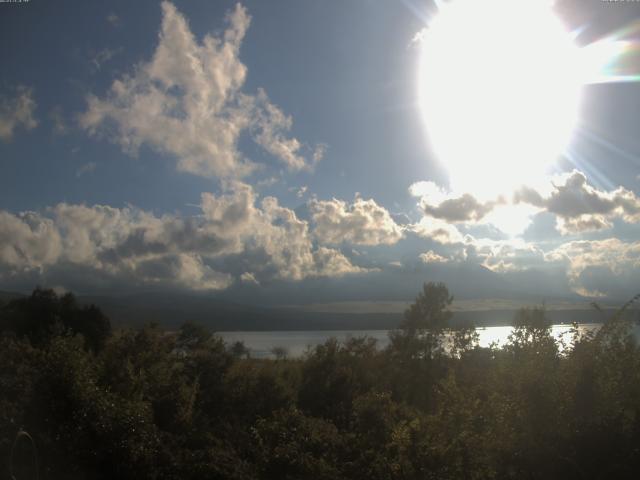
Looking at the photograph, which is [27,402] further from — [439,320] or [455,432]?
[439,320]

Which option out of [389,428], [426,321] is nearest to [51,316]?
[426,321]

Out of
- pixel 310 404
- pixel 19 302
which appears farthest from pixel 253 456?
pixel 19 302

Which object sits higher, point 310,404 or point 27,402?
point 27,402

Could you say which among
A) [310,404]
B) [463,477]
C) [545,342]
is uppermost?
[545,342]

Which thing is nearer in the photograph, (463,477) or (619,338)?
(463,477)

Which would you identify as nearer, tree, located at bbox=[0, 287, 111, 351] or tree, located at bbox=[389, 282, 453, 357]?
tree, located at bbox=[389, 282, 453, 357]

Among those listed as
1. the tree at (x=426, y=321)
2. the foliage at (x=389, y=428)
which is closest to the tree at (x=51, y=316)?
the tree at (x=426, y=321)

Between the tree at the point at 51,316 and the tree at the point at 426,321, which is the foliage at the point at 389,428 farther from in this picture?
the tree at the point at 51,316

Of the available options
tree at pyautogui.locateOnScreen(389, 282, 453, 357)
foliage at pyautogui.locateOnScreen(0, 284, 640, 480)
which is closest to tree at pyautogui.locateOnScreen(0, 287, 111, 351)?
tree at pyautogui.locateOnScreen(389, 282, 453, 357)

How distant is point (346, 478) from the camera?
1033cm

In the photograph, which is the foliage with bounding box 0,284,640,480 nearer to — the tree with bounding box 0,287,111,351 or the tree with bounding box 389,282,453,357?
the tree with bounding box 389,282,453,357

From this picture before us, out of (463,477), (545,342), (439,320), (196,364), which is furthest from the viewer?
(439,320)

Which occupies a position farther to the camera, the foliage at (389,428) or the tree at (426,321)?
the tree at (426,321)

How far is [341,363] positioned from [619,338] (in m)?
18.8
